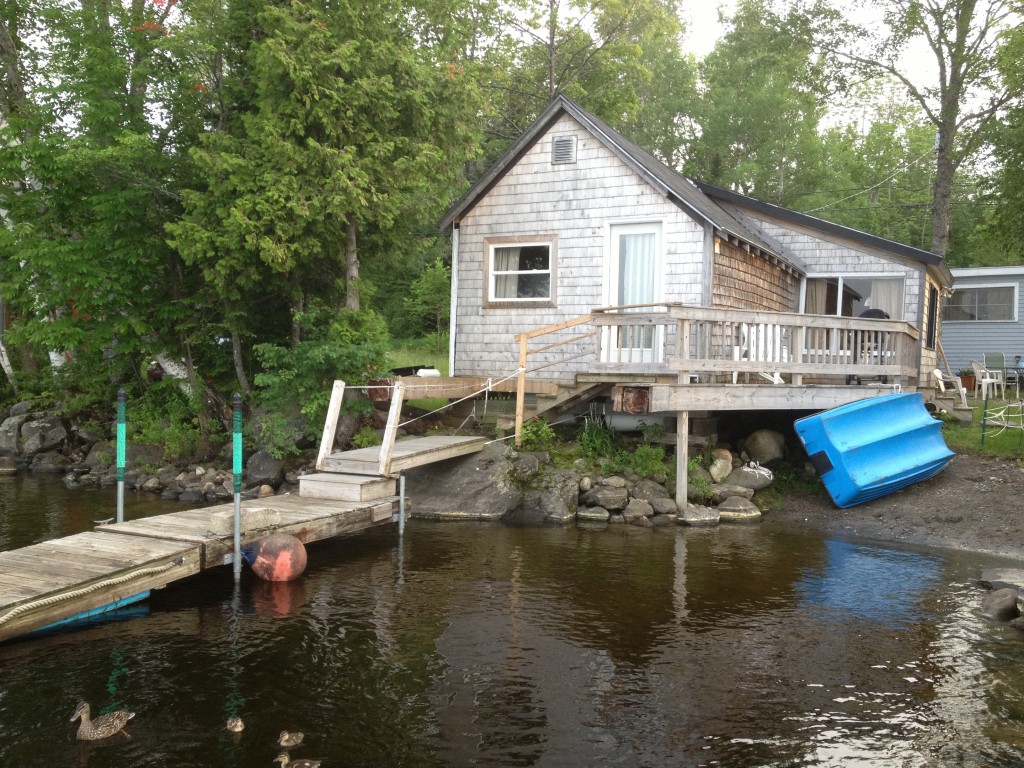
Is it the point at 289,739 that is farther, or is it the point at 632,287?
the point at 632,287

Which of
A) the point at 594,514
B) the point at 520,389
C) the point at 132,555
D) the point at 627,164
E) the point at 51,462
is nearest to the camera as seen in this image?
the point at 132,555

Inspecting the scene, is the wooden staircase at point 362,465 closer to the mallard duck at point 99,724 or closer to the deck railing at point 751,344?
the deck railing at point 751,344

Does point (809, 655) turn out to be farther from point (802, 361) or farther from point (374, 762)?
point (802, 361)

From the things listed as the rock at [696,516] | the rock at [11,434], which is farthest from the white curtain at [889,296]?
the rock at [11,434]

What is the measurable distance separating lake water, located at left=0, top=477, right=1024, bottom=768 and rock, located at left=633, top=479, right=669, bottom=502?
260cm

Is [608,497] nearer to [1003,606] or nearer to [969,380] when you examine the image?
[1003,606]

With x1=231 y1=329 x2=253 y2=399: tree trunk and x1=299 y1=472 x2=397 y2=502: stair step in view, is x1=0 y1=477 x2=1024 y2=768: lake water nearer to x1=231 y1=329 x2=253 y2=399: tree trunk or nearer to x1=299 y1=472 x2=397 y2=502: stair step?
x1=299 y1=472 x2=397 y2=502: stair step

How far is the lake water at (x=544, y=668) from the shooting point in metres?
5.27

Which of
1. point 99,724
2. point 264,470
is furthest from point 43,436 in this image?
point 99,724

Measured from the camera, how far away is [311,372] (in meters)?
14.2

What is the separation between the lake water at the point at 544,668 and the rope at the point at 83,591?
0.40m

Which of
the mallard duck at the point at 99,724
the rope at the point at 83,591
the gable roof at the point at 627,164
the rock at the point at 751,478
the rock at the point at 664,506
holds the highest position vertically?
the gable roof at the point at 627,164

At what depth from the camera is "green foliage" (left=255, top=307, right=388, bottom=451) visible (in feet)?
46.0

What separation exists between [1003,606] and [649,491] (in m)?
5.57
